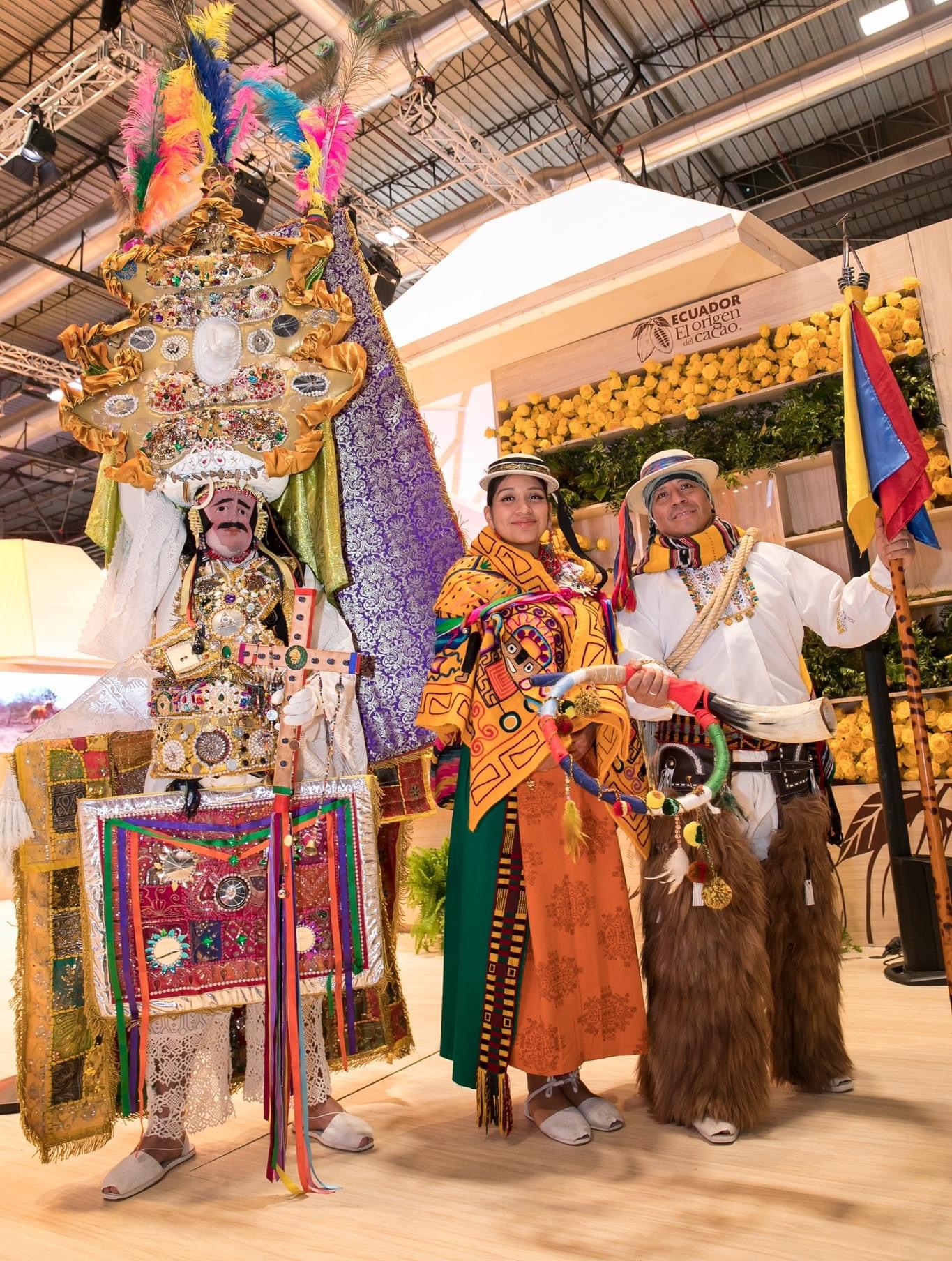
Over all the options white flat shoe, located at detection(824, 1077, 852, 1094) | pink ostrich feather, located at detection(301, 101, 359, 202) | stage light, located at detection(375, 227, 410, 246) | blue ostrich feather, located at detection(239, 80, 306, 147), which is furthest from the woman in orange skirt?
stage light, located at detection(375, 227, 410, 246)

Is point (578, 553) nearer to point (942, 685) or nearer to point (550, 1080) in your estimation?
point (550, 1080)

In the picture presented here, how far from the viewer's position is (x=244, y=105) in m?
2.80

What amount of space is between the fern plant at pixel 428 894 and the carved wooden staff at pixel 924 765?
3.46 meters

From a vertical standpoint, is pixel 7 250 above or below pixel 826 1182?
above

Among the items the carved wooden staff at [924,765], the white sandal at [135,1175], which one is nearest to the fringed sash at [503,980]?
the white sandal at [135,1175]

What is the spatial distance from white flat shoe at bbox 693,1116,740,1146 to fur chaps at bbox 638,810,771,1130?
0.02 metres

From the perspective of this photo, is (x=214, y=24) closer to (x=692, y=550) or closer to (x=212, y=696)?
(x=212, y=696)

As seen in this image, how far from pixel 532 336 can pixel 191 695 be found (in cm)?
407

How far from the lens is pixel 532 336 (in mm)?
5902

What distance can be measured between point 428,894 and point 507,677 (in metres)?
3.25

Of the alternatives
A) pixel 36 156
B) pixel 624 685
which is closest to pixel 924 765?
pixel 624 685

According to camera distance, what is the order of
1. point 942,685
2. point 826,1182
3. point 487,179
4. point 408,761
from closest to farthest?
point 826,1182 < point 408,761 < point 942,685 < point 487,179

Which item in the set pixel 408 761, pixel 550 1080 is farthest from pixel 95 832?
pixel 550 1080

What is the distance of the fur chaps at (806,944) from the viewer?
259cm
